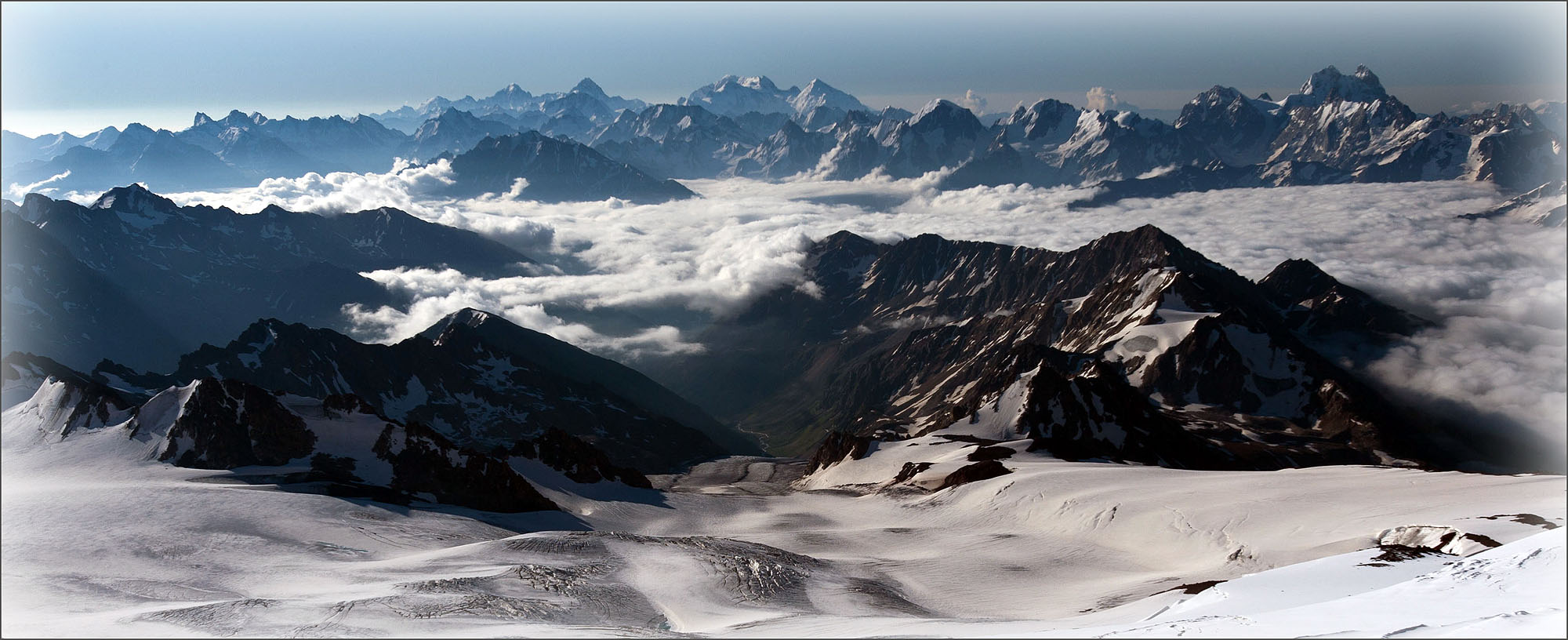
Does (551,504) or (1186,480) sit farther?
(551,504)

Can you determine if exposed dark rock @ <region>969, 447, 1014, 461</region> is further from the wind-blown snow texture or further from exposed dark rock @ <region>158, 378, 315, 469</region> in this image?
exposed dark rock @ <region>158, 378, 315, 469</region>

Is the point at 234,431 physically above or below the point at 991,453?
above

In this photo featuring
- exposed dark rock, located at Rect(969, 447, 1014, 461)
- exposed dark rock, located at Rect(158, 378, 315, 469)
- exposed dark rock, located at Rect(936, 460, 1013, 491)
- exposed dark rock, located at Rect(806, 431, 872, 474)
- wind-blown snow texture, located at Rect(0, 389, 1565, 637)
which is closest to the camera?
wind-blown snow texture, located at Rect(0, 389, 1565, 637)

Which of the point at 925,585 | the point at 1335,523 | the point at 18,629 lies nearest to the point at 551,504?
the point at 925,585

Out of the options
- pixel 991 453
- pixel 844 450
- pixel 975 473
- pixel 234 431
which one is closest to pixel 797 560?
pixel 975 473

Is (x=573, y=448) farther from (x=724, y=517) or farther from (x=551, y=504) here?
(x=724, y=517)

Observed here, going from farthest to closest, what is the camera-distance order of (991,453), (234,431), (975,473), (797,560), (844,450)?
(844,450), (991,453), (975,473), (234,431), (797,560)

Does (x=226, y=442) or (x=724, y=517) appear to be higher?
(x=226, y=442)

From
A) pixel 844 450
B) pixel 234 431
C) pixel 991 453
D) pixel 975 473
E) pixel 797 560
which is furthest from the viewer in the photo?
pixel 844 450

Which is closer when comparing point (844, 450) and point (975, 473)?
point (975, 473)

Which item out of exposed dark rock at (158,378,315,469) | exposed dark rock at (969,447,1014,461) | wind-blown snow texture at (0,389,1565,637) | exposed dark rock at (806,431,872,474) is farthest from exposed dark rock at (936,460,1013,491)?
exposed dark rock at (158,378,315,469)

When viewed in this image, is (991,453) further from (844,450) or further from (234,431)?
(234,431)
